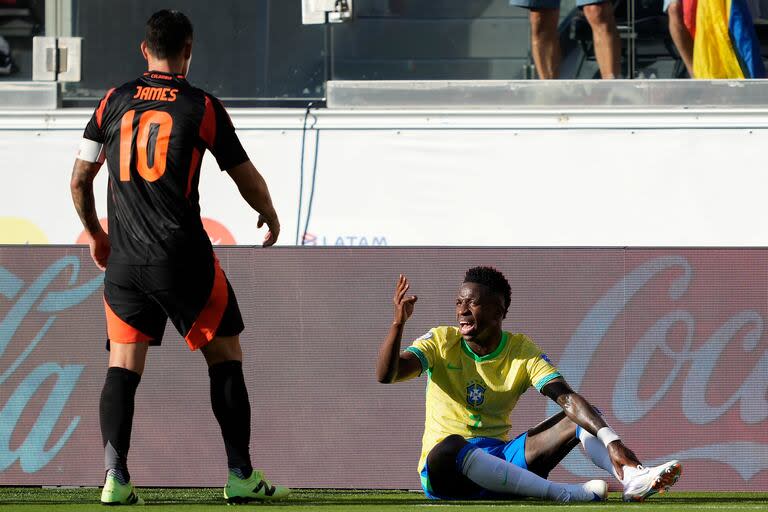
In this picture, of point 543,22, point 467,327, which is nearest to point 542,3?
point 543,22

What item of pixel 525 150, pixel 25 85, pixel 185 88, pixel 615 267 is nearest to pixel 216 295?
pixel 185 88

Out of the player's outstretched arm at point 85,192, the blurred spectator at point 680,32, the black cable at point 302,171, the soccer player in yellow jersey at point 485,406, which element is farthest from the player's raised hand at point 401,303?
the blurred spectator at point 680,32

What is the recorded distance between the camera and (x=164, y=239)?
4844 millimetres

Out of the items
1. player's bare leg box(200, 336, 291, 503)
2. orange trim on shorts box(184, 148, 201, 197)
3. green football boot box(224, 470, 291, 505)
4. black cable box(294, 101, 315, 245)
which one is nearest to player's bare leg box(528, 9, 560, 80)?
black cable box(294, 101, 315, 245)

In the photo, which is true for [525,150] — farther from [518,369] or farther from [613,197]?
[518,369]

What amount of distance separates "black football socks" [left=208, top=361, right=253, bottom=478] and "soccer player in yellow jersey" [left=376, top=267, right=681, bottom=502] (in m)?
0.64

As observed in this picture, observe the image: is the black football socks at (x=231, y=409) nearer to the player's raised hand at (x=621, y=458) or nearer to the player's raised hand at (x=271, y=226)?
the player's raised hand at (x=271, y=226)

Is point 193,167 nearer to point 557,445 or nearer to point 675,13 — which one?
point 557,445

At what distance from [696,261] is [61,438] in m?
3.30

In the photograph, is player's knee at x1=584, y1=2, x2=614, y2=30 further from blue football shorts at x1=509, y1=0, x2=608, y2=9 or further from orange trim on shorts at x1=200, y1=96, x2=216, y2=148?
orange trim on shorts at x1=200, y1=96, x2=216, y2=148

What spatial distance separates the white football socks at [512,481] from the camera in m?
5.25

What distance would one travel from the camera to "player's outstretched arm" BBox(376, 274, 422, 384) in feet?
16.7

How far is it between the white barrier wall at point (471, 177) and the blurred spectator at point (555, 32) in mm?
439

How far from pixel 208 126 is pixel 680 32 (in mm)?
4645
